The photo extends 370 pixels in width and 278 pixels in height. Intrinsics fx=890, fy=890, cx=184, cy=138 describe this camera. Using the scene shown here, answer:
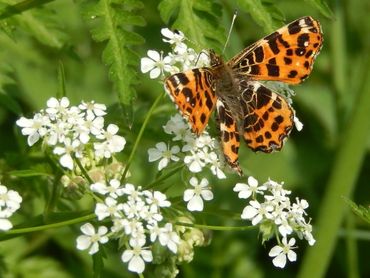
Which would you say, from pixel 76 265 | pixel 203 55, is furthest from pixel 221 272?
pixel 203 55

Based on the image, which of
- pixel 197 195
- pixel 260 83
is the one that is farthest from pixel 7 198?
pixel 260 83

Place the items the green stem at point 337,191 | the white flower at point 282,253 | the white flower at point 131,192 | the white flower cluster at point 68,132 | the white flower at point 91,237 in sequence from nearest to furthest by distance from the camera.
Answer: the white flower at point 91,237 < the white flower at point 131,192 < the white flower cluster at point 68,132 < the white flower at point 282,253 < the green stem at point 337,191

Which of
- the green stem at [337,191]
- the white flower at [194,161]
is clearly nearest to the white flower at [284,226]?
the white flower at [194,161]

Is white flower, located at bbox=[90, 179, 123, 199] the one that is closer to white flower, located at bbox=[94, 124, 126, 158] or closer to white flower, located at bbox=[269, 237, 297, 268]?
white flower, located at bbox=[94, 124, 126, 158]

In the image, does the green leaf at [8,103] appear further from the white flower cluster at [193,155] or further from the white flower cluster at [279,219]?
the white flower cluster at [279,219]

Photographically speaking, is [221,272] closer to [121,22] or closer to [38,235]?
[38,235]

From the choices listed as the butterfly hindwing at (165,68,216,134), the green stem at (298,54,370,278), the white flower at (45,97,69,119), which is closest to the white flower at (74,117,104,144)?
the white flower at (45,97,69,119)
